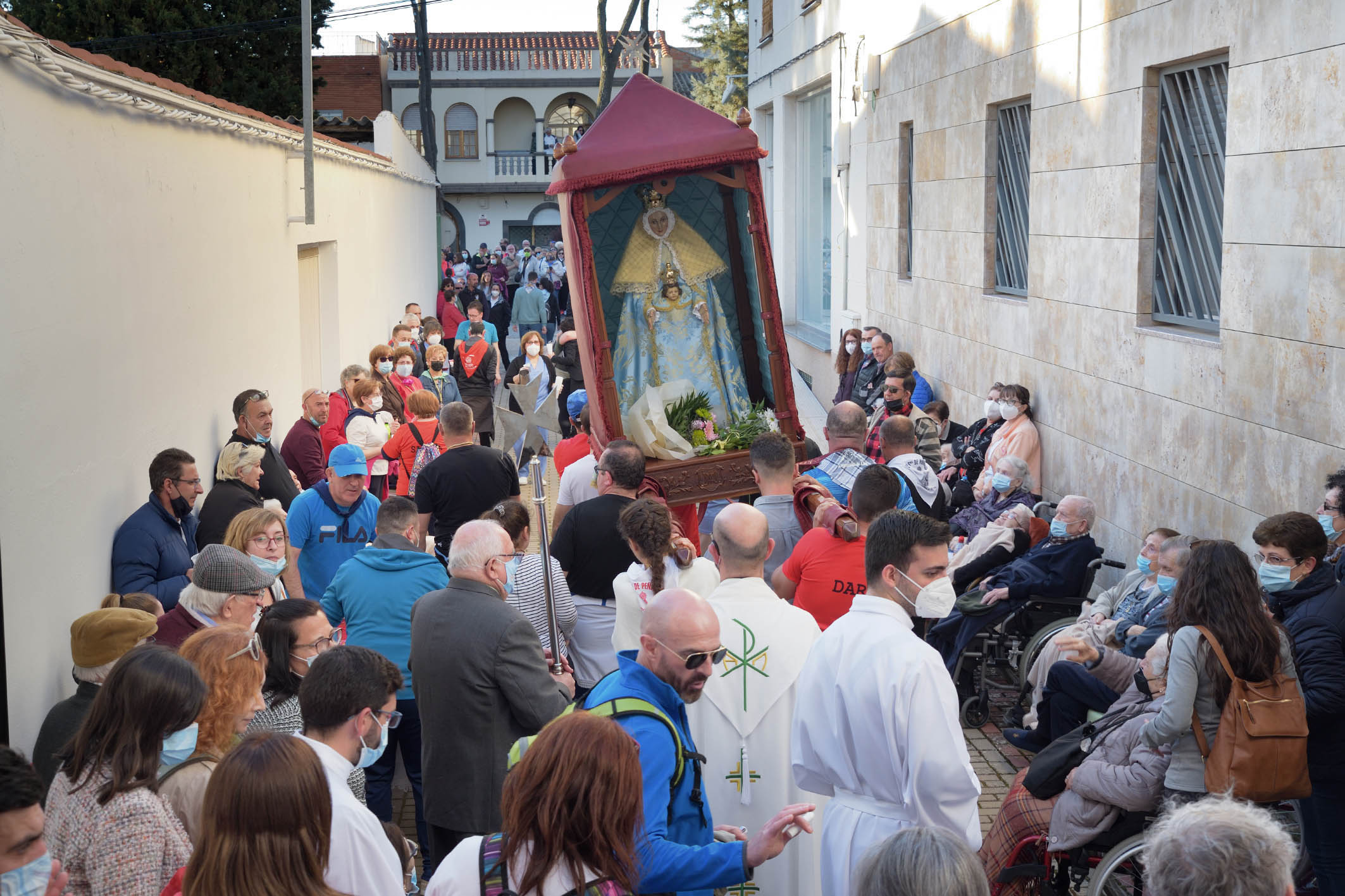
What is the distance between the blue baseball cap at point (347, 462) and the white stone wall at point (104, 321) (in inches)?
43.4

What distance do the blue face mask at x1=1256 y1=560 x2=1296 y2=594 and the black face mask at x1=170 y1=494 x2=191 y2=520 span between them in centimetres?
474

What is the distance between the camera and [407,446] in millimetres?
8688

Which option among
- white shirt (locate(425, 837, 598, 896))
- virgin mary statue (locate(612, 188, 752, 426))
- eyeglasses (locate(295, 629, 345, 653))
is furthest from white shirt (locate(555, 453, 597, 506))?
white shirt (locate(425, 837, 598, 896))

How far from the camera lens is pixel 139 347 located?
6895 millimetres

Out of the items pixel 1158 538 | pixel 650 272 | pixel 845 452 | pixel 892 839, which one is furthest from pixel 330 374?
pixel 892 839

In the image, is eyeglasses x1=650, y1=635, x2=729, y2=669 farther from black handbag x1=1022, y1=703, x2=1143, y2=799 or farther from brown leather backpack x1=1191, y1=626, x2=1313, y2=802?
black handbag x1=1022, y1=703, x2=1143, y2=799

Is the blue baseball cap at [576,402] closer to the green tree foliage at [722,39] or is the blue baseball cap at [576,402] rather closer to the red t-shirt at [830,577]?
the red t-shirt at [830,577]

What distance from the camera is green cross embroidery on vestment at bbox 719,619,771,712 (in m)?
4.23

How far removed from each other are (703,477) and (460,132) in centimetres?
3916

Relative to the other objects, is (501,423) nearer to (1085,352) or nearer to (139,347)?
(139,347)

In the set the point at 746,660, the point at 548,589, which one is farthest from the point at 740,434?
the point at 746,660

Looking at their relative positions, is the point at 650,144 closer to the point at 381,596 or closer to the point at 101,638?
the point at 381,596

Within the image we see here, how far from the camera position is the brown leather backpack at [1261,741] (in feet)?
14.1

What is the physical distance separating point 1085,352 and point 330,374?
25.6ft
